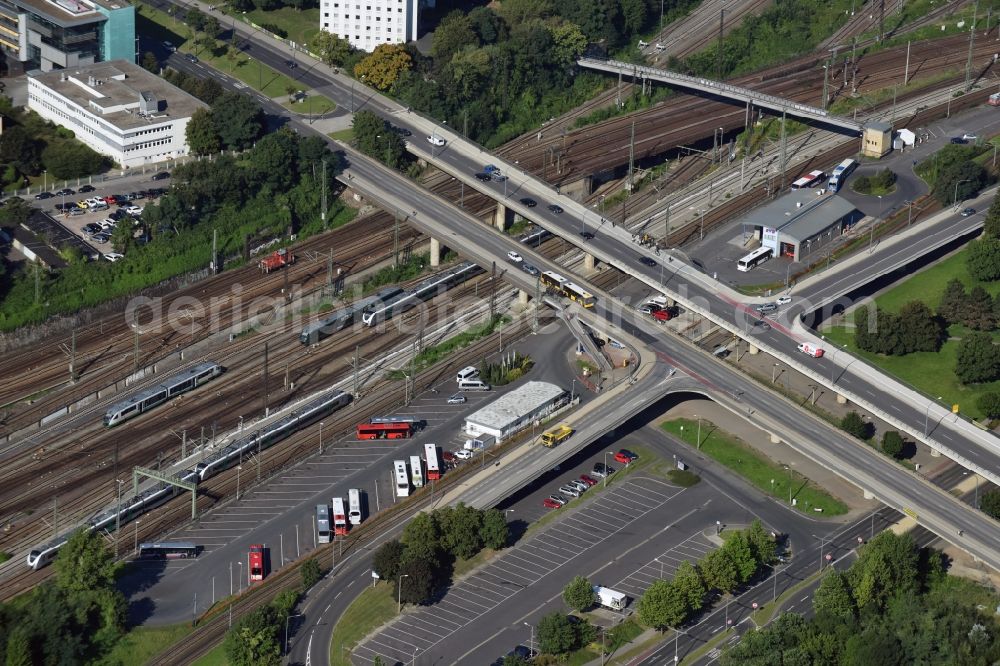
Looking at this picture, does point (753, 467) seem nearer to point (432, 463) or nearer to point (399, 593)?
point (432, 463)

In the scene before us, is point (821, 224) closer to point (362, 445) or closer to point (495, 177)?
point (495, 177)

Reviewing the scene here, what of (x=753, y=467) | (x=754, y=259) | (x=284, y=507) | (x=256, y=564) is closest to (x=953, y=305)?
(x=754, y=259)

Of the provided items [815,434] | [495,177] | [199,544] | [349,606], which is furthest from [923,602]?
[495,177]

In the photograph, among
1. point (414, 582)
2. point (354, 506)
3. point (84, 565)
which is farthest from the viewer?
point (354, 506)

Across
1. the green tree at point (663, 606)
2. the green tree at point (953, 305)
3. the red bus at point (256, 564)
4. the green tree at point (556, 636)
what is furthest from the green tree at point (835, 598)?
the green tree at point (953, 305)

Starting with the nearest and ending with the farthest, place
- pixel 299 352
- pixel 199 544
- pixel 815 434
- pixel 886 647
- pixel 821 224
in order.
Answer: pixel 886 647, pixel 199 544, pixel 815 434, pixel 299 352, pixel 821 224

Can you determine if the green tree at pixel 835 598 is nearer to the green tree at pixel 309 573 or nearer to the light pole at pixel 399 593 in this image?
the light pole at pixel 399 593
